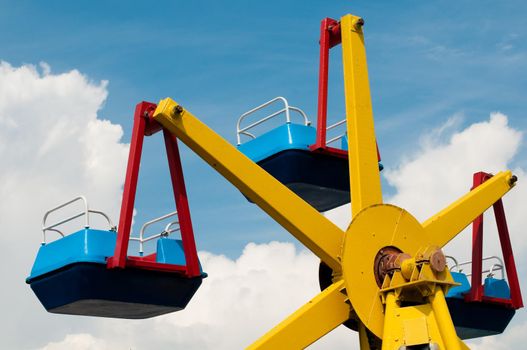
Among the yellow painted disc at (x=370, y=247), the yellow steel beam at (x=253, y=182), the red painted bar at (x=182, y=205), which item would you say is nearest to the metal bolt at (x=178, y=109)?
the yellow steel beam at (x=253, y=182)

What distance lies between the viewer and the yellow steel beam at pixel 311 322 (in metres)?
13.4

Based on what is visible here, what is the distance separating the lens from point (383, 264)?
48.6ft

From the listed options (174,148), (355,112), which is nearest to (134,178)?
(174,148)

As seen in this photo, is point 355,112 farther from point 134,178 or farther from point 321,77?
point 134,178

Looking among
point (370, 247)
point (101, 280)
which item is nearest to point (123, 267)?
point (101, 280)

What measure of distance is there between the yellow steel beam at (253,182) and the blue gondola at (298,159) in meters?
2.05

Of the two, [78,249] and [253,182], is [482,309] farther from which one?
[78,249]

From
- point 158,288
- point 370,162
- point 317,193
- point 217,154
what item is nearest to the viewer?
point 217,154

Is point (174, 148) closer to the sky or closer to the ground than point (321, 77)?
closer to the ground

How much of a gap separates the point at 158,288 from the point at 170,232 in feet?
3.93

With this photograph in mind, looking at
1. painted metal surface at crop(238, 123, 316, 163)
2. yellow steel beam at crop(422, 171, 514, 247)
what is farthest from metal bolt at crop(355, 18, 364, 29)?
yellow steel beam at crop(422, 171, 514, 247)

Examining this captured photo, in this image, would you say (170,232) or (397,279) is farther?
(170,232)

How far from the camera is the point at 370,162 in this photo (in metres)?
16.0

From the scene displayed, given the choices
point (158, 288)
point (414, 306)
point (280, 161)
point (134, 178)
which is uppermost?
point (280, 161)
